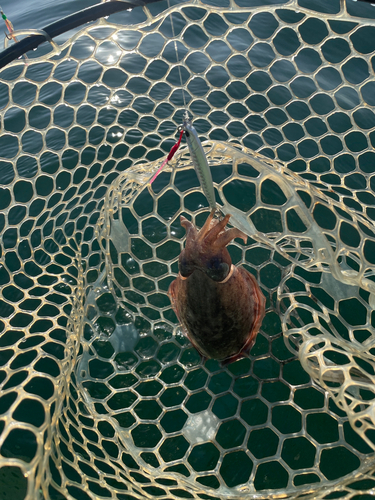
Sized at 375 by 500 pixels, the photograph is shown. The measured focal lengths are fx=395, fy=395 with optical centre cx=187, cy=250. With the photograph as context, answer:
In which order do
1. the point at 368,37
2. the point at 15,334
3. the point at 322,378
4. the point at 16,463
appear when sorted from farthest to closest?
the point at 368,37 < the point at 15,334 < the point at 322,378 < the point at 16,463

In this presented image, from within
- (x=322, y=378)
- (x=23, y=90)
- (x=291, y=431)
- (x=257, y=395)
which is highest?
(x=23, y=90)

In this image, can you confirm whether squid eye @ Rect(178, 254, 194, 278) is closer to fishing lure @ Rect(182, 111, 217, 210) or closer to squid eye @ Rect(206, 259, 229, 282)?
squid eye @ Rect(206, 259, 229, 282)

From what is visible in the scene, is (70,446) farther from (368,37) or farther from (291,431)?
(368,37)

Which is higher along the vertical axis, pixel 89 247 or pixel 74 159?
pixel 74 159

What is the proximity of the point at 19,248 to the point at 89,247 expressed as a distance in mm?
1035

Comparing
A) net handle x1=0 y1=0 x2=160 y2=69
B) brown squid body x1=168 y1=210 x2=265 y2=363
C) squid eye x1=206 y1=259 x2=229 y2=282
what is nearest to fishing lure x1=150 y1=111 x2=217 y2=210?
brown squid body x1=168 y1=210 x2=265 y2=363

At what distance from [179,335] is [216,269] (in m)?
1.96

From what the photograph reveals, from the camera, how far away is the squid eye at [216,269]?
341cm

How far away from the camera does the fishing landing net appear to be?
12.5 ft

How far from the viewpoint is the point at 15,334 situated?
534 centimetres

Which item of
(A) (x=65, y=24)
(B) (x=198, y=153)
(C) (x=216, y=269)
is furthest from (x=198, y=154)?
(A) (x=65, y=24)

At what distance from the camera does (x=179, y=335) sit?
511cm

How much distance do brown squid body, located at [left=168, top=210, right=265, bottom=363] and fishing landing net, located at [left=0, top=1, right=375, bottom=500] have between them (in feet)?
1.46

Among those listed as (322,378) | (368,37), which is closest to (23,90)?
(368,37)
